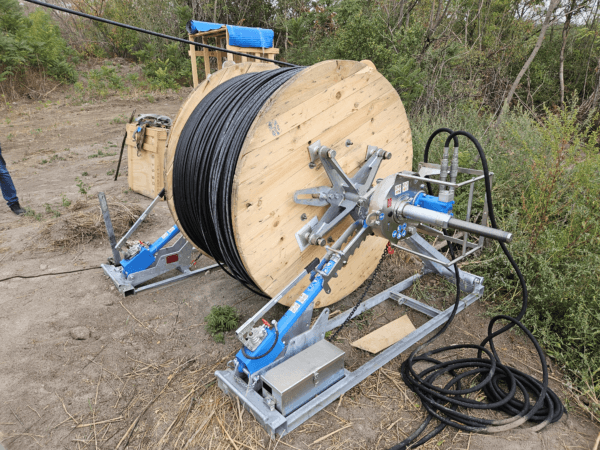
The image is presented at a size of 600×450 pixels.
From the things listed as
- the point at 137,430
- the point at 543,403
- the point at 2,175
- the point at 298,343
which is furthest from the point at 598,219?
the point at 2,175

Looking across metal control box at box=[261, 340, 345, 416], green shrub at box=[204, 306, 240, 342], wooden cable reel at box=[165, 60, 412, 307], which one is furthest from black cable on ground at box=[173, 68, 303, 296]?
metal control box at box=[261, 340, 345, 416]

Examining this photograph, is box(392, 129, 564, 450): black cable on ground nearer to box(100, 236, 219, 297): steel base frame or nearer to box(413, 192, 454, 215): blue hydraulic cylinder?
box(413, 192, 454, 215): blue hydraulic cylinder

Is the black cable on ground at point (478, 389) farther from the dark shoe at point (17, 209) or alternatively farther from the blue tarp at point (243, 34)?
the blue tarp at point (243, 34)

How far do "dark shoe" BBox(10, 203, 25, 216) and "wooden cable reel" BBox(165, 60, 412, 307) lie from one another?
415 centimetres

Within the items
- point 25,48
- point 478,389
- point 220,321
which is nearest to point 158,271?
point 220,321

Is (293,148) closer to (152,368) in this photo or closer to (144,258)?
(152,368)

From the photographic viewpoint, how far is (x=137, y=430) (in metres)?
2.59

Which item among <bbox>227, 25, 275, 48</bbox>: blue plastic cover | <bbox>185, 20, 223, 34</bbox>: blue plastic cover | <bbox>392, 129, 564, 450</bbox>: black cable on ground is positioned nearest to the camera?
<bbox>392, 129, 564, 450</bbox>: black cable on ground

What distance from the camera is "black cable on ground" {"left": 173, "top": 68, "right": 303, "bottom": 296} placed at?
2.62m

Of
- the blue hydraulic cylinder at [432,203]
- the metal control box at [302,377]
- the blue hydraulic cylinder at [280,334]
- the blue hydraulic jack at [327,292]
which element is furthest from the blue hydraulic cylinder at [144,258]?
the blue hydraulic cylinder at [432,203]

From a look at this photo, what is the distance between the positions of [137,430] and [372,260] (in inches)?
91.0

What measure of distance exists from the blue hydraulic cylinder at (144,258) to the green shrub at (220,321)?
3.20ft

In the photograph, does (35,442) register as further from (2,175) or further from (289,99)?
(2,175)

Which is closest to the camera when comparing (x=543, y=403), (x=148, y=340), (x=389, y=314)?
(x=543, y=403)
